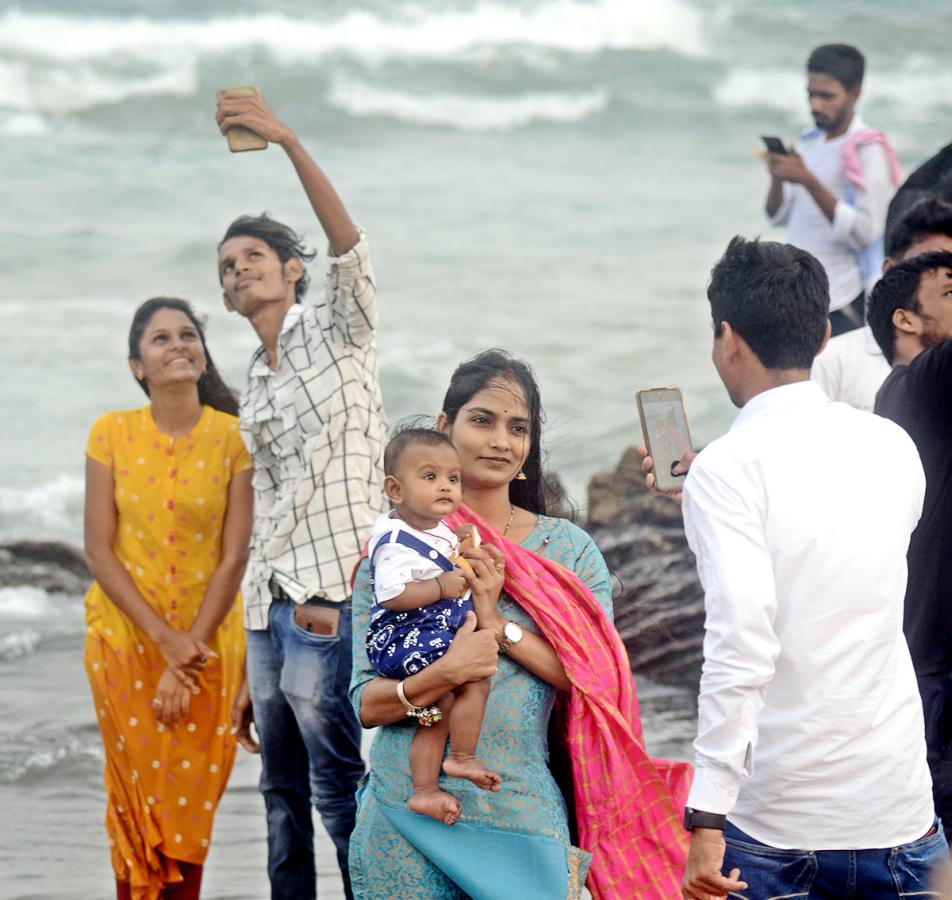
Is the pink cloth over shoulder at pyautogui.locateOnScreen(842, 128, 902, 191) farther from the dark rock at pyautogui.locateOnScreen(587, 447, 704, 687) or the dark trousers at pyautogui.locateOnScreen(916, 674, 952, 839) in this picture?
the dark trousers at pyautogui.locateOnScreen(916, 674, 952, 839)

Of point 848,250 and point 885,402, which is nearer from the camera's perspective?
point 885,402

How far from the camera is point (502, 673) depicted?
2.80 meters

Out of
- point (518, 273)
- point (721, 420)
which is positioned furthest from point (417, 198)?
point (721, 420)

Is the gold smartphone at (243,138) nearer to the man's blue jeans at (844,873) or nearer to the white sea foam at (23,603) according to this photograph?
the man's blue jeans at (844,873)

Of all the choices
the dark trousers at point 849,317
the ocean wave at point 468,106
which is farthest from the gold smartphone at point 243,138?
the ocean wave at point 468,106

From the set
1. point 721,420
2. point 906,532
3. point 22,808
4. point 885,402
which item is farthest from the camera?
point 721,420

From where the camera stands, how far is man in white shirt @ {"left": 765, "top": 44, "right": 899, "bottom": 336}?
20.9ft

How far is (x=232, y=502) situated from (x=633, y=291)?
1440 cm

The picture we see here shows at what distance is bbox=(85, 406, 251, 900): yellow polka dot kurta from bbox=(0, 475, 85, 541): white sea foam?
7724mm

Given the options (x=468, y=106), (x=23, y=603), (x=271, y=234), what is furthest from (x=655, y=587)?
(x=468, y=106)

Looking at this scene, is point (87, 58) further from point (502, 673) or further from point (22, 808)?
point (502, 673)

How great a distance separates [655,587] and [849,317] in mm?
1476

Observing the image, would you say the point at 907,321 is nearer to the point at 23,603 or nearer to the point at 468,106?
the point at 23,603

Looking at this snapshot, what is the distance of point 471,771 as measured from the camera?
271 cm
